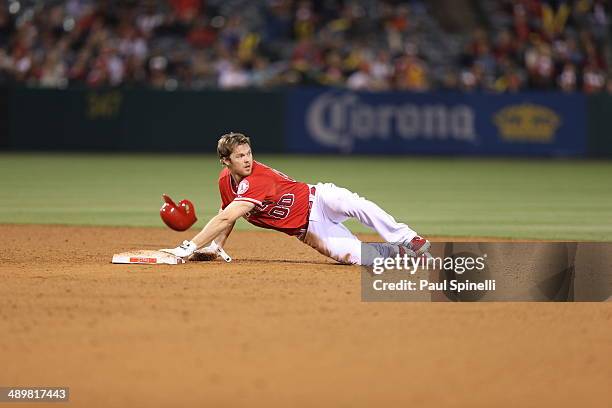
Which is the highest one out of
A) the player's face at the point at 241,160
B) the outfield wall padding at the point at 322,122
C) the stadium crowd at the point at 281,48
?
the stadium crowd at the point at 281,48

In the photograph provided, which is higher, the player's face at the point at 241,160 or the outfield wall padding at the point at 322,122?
the outfield wall padding at the point at 322,122

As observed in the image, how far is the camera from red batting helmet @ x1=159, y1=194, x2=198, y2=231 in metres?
9.03

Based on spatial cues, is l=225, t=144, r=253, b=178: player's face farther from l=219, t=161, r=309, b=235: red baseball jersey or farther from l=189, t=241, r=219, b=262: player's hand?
l=189, t=241, r=219, b=262: player's hand

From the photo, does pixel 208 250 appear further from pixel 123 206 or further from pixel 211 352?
pixel 123 206

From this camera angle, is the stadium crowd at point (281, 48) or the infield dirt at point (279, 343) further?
the stadium crowd at point (281, 48)

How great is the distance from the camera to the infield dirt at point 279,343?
4.95m

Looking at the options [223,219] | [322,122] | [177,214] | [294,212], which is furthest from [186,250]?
[322,122]

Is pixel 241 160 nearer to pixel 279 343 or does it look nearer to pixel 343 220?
pixel 343 220

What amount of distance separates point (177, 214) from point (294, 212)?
3.26ft

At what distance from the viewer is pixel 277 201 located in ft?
29.2

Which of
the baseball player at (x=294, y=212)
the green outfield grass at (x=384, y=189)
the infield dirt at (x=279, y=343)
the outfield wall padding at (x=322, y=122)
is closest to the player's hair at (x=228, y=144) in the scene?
the baseball player at (x=294, y=212)

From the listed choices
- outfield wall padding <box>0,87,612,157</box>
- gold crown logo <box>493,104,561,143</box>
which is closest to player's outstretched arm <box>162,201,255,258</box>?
outfield wall padding <box>0,87,612,157</box>

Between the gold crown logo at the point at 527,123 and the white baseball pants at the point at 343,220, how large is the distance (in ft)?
56.9

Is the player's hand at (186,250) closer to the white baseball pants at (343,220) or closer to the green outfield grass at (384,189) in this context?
the white baseball pants at (343,220)
